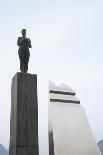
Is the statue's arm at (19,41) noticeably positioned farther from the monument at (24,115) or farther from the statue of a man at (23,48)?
the monument at (24,115)

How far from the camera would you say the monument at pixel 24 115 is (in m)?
9.93

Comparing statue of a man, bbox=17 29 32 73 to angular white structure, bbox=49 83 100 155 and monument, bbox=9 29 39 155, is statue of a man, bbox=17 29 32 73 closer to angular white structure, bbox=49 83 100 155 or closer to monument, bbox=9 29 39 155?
monument, bbox=9 29 39 155

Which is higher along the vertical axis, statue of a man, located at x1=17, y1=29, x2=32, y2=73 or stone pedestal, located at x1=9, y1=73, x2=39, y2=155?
statue of a man, located at x1=17, y1=29, x2=32, y2=73

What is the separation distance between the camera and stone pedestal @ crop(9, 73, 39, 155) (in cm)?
992

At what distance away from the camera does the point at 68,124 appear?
2548 cm

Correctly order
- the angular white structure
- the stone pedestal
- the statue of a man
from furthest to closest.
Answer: the angular white structure
the statue of a man
the stone pedestal

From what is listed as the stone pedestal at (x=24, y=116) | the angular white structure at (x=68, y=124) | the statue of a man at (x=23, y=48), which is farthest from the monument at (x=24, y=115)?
the angular white structure at (x=68, y=124)

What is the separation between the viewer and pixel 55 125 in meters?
24.5

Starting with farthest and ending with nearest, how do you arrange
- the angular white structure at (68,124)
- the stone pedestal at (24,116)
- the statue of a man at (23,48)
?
the angular white structure at (68,124), the statue of a man at (23,48), the stone pedestal at (24,116)

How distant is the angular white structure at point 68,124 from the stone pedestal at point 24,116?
40.1 ft

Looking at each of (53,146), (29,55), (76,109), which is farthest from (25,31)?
(76,109)

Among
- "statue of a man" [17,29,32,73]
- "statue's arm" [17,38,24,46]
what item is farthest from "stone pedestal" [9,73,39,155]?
"statue's arm" [17,38,24,46]

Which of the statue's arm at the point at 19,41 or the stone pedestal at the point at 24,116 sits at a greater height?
the statue's arm at the point at 19,41

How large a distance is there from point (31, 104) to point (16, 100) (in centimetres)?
52
